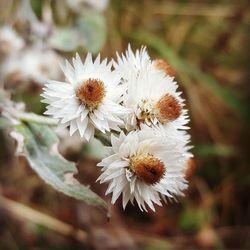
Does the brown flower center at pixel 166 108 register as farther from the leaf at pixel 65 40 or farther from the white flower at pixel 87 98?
the leaf at pixel 65 40

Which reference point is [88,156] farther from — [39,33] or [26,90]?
[39,33]

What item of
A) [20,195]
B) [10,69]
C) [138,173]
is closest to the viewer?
[138,173]

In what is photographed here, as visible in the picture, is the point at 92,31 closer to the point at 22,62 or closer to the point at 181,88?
the point at 22,62

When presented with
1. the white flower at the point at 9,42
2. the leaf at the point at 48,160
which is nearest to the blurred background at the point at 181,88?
the white flower at the point at 9,42

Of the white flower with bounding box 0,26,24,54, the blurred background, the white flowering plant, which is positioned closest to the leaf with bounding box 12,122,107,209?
the white flowering plant

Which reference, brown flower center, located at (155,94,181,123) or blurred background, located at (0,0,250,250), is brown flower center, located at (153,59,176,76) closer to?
brown flower center, located at (155,94,181,123)

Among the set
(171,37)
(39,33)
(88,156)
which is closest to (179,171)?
(88,156)

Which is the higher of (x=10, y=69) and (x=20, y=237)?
(x=10, y=69)
